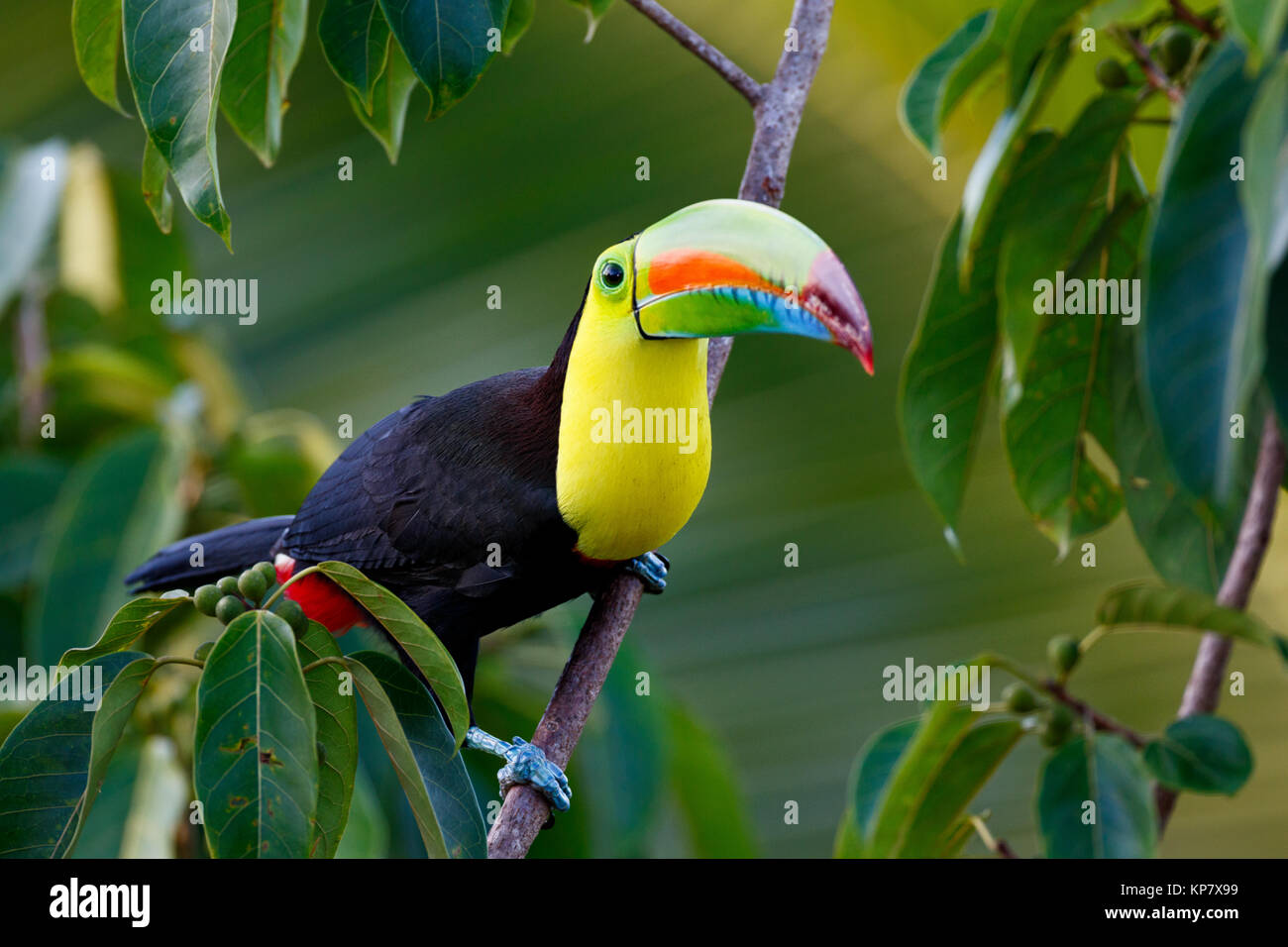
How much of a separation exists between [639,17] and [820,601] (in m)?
1.53

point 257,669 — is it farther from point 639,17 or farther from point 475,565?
point 639,17

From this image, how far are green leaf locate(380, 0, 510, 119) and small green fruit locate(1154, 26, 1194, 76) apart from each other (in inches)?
33.8

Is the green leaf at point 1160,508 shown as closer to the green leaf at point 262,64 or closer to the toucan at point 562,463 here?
the toucan at point 562,463

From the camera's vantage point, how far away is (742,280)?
140cm

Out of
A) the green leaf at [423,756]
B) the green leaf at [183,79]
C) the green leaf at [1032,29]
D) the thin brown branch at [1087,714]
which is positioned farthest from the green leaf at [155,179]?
the thin brown branch at [1087,714]

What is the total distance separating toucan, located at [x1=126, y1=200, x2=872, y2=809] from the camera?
4.76 ft

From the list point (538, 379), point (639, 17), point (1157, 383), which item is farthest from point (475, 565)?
point (639, 17)

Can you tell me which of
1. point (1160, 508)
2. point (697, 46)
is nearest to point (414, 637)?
point (697, 46)

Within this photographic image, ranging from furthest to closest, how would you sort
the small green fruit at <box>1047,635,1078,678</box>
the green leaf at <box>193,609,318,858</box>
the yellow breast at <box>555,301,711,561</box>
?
the small green fruit at <box>1047,635,1078,678</box> < the yellow breast at <box>555,301,711,561</box> < the green leaf at <box>193,609,318,858</box>

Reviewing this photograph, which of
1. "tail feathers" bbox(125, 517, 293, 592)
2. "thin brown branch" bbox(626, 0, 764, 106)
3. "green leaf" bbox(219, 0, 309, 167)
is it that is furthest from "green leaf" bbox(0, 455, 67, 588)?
"thin brown branch" bbox(626, 0, 764, 106)

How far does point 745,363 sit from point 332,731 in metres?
1.85

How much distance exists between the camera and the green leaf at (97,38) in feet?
4.58

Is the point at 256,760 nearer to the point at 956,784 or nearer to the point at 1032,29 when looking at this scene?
the point at 956,784

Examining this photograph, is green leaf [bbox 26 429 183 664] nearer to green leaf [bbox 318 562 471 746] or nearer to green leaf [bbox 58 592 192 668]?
green leaf [bbox 58 592 192 668]
